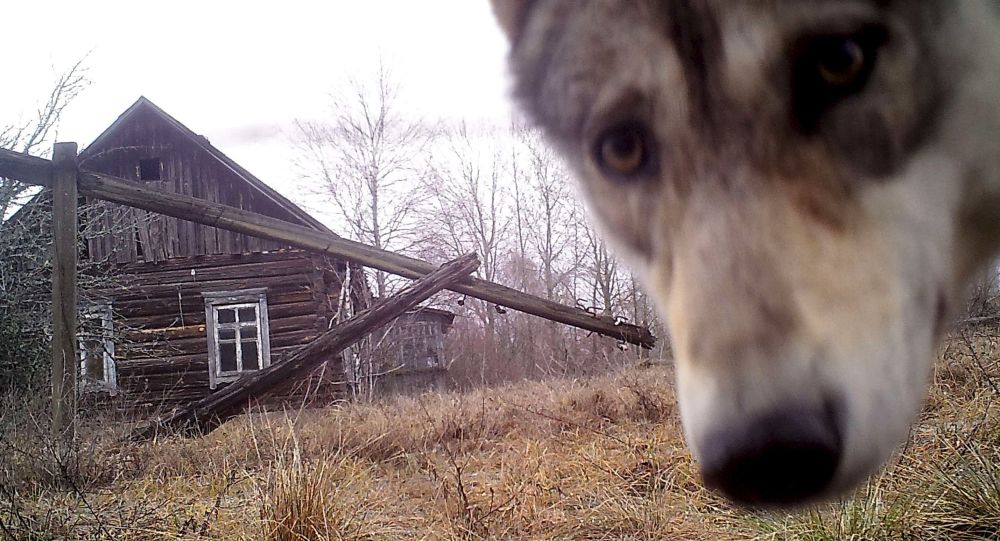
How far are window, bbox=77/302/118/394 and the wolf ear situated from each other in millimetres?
8883

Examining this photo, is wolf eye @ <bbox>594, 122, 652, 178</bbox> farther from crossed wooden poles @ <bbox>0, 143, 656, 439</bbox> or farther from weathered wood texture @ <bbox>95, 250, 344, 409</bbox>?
weathered wood texture @ <bbox>95, 250, 344, 409</bbox>

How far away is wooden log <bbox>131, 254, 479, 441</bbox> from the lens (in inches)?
252

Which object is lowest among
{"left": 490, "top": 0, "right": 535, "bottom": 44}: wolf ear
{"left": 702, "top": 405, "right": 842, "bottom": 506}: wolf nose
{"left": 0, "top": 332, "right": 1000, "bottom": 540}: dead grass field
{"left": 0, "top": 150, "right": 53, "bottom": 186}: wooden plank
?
{"left": 0, "top": 332, "right": 1000, "bottom": 540}: dead grass field

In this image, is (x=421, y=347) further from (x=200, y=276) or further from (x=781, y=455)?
(x=781, y=455)

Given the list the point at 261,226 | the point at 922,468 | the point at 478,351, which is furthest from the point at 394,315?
the point at 478,351

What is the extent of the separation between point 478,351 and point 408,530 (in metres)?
14.2

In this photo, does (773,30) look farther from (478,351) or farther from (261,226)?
(478,351)

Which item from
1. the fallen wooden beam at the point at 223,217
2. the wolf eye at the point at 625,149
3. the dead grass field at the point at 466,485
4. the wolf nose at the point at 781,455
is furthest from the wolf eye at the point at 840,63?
the fallen wooden beam at the point at 223,217

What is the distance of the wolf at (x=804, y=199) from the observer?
75 centimetres

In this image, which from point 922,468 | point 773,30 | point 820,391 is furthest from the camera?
point 922,468

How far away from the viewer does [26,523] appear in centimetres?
319

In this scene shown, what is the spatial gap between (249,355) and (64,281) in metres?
10.1

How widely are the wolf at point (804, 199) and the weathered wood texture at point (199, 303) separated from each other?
14244 millimetres

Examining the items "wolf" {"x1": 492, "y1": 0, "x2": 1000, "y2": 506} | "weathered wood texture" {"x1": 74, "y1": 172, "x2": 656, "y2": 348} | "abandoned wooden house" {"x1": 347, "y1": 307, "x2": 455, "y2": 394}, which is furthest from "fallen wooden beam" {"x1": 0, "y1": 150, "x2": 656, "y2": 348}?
"abandoned wooden house" {"x1": 347, "y1": 307, "x2": 455, "y2": 394}
